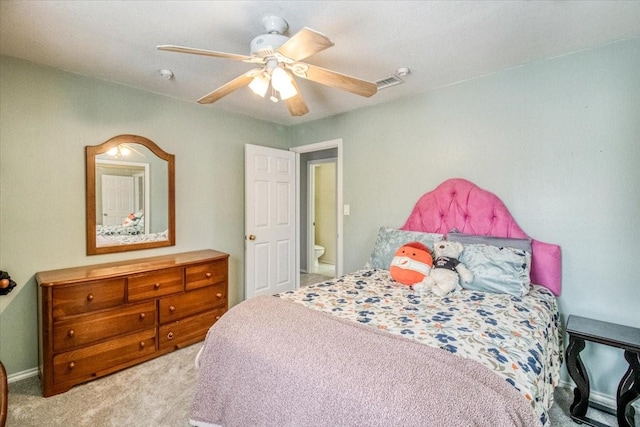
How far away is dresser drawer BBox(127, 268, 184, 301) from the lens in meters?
2.38

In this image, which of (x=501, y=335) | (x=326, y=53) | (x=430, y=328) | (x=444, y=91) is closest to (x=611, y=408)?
(x=501, y=335)

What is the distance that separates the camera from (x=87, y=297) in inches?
85.4

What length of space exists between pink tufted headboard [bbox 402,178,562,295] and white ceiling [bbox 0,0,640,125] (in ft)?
3.18

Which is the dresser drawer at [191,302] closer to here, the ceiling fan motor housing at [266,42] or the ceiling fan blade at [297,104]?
the ceiling fan blade at [297,104]

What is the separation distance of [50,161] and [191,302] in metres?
1.57

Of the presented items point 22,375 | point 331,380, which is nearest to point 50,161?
point 22,375

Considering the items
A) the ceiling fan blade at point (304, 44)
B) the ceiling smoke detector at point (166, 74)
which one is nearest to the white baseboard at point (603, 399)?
the ceiling fan blade at point (304, 44)

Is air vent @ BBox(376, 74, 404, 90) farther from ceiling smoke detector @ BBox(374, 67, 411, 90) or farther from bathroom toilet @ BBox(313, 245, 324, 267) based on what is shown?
bathroom toilet @ BBox(313, 245, 324, 267)

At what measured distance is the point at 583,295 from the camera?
2.10 meters

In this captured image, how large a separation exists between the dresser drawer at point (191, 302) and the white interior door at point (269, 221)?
57 centimetres

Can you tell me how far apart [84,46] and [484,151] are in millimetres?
3035

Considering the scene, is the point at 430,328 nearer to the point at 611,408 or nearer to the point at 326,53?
the point at 611,408

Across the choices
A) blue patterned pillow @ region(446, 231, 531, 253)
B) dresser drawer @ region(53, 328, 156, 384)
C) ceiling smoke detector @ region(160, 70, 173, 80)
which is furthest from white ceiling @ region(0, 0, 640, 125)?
dresser drawer @ region(53, 328, 156, 384)

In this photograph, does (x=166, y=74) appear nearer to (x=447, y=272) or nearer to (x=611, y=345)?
(x=447, y=272)
